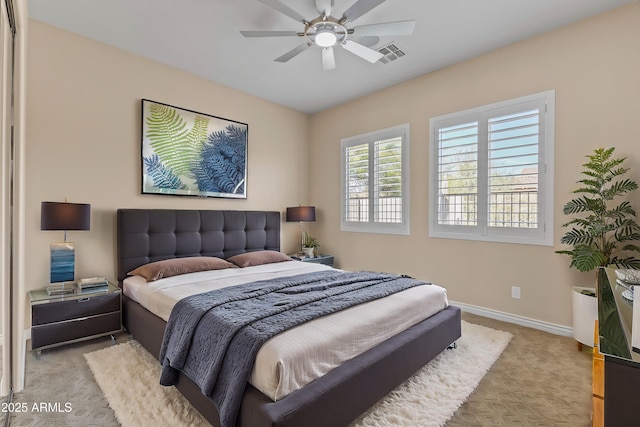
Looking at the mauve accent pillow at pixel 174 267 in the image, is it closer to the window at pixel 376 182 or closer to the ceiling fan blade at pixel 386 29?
the window at pixel 376 182

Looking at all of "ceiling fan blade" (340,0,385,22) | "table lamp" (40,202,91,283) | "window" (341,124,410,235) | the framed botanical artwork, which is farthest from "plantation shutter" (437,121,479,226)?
"table lamp" (40,202,91,283)

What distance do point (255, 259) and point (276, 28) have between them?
8.32ft

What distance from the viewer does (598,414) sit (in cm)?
140

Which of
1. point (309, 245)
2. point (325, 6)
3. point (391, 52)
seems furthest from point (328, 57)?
point (309, 245)

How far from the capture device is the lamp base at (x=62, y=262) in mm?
2754

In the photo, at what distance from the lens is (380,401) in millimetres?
1946

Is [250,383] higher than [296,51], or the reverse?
[296,51]

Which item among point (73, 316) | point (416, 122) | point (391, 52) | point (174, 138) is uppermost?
point (391, 52)

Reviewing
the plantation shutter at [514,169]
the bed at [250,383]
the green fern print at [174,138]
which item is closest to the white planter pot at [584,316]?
the plantation shutter at [514,169]

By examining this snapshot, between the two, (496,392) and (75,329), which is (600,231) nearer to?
(496,392)

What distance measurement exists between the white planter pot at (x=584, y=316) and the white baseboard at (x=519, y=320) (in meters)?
0.32

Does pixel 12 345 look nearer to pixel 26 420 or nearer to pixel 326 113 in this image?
pixel 26 420

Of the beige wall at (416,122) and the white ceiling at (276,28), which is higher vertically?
the white ceiling at (276,28)

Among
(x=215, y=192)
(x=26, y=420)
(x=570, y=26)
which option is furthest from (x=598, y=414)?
(x=215, y=192)
